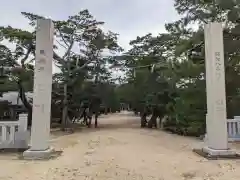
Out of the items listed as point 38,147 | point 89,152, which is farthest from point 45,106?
point 89,152

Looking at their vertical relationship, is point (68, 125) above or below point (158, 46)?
below

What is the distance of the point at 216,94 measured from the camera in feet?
18.8

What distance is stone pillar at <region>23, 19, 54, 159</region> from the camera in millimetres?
5551

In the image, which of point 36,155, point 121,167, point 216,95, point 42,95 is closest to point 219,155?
point 216,95

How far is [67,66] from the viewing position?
1246cm

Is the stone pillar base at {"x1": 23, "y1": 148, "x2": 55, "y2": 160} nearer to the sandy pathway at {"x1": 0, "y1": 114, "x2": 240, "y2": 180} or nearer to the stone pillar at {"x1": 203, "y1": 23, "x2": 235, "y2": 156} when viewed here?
the sandy pathway at {"x1": 0, "y1": 114, "x2": 240, "y2": 180}

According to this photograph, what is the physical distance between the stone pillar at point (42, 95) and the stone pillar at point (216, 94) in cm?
352

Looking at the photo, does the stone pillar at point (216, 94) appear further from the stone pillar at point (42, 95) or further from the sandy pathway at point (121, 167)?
the stone pillar at point (42, 95)

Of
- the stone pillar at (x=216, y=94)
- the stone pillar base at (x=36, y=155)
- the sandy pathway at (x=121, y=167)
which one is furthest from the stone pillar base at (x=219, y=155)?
the stone pillar base at (x=36, y=155)

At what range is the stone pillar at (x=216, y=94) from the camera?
5.57m

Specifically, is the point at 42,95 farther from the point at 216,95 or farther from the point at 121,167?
the point at 216,95

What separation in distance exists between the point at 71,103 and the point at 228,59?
777cm

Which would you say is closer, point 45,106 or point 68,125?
point 45,106

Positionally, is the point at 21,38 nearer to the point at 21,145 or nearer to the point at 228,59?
the point at 21,145
